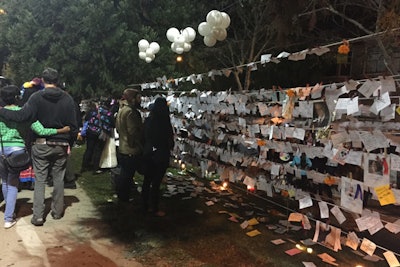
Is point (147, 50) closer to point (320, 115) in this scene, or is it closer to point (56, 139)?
point (56, 139)

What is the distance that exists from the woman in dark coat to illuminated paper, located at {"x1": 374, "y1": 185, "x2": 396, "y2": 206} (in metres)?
2.91

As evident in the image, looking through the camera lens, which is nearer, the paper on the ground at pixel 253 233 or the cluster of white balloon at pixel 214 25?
the paper on the ground at pixel 253 233

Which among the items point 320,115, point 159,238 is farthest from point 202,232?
point 320,115

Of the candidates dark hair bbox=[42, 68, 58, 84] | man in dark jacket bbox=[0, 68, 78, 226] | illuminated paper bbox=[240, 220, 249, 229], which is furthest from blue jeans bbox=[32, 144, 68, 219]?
illuminated paper bbox=[240, 220, 249, 229]

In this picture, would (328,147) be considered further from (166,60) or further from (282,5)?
(166,60)

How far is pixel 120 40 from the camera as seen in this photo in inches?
434

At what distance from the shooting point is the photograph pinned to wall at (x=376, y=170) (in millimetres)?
3369

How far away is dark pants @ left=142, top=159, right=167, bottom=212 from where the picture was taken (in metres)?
5.34

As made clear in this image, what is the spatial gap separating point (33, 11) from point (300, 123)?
10506 mm

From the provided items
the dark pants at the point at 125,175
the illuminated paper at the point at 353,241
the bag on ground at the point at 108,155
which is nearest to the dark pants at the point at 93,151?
the bag on ground at the point at 108,155

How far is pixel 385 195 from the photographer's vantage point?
335 centimetres

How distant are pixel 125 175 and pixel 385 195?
375 centimetres

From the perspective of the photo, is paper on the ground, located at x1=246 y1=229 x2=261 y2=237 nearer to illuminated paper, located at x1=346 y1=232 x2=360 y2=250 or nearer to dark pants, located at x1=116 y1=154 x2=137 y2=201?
illuminated paper, located at x1=346 y1=232 x2=360 y2=250

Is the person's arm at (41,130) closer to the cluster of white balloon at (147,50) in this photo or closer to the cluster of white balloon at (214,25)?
the cluster of white balloon at (214,25)
